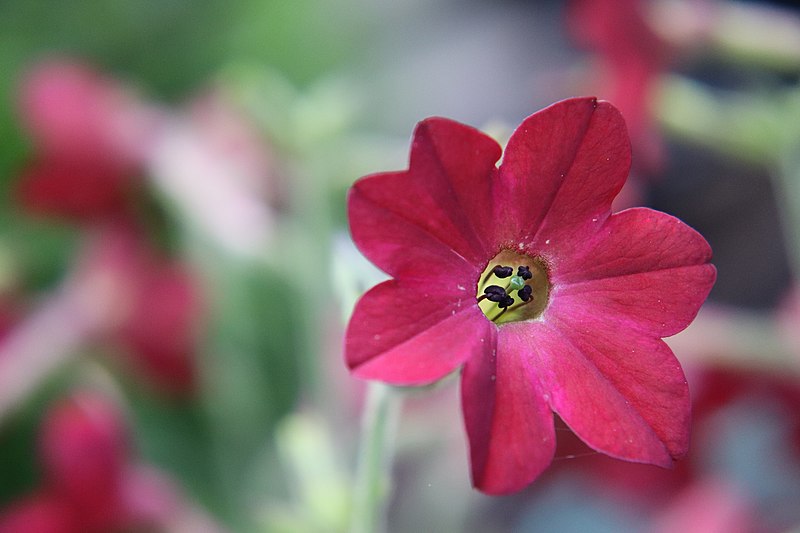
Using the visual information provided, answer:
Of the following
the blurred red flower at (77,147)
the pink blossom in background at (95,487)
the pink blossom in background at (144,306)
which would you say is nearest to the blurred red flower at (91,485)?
the pink blossom in background at (95,487)

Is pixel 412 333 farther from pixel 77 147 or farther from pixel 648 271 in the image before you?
pixel 77 147

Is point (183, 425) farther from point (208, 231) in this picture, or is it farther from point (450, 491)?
point (450, 491)

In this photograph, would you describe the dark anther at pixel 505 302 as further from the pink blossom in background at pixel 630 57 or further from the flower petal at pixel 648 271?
the pink blossom in background at pixel 630 57

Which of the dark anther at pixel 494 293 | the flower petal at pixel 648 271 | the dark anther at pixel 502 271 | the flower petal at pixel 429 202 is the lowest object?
the flower petal at pixel 648 271

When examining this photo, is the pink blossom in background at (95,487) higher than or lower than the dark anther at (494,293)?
higher

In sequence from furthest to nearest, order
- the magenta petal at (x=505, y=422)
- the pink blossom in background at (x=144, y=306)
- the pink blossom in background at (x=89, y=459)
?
the pink blossom in background at (x=144, y=306), the pink blossom in background at (x=89, y=459), the magenta petal at (x=505, y=422)

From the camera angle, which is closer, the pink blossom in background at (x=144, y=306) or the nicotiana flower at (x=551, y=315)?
the nicotiana flower at (x=551, y=315)

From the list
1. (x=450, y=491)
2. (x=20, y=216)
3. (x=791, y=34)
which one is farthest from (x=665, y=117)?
(x=20, y=216)
